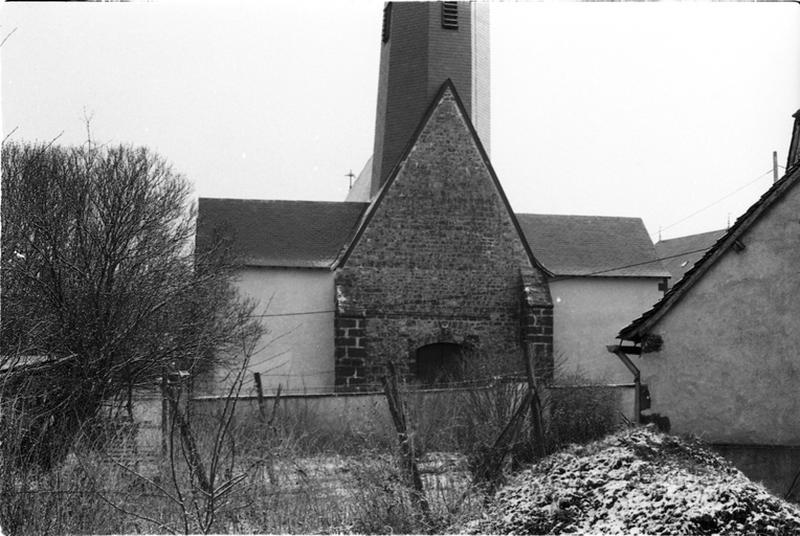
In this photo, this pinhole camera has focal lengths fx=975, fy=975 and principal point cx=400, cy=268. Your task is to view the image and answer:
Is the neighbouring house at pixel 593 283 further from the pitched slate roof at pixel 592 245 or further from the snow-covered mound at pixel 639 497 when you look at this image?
the snow-covered mound at pixel 639 497

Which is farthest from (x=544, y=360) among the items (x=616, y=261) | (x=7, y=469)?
(x=7, y=469)

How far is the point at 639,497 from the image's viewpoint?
848 cm

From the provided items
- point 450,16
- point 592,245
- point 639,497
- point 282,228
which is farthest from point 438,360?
point 639,497

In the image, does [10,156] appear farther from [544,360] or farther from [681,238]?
[681,238]

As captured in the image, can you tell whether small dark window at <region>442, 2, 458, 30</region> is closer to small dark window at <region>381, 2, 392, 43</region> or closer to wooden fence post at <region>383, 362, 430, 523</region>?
small dark window at <region>381, 2, 392, 43</region>

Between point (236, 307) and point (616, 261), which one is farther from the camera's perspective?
point (616, 261)

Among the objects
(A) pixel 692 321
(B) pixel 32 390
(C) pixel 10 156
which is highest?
(C) pixel 10 156

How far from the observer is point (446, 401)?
16688mm

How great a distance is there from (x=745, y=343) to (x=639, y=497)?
373cm

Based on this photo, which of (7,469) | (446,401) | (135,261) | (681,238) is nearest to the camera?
(7,469)

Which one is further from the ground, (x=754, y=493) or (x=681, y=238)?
(x=681, y=238)

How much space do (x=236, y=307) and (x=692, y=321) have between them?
500 inches

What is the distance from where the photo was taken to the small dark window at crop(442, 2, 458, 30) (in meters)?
24.7

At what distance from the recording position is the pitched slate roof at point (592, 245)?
2542 centimetres
